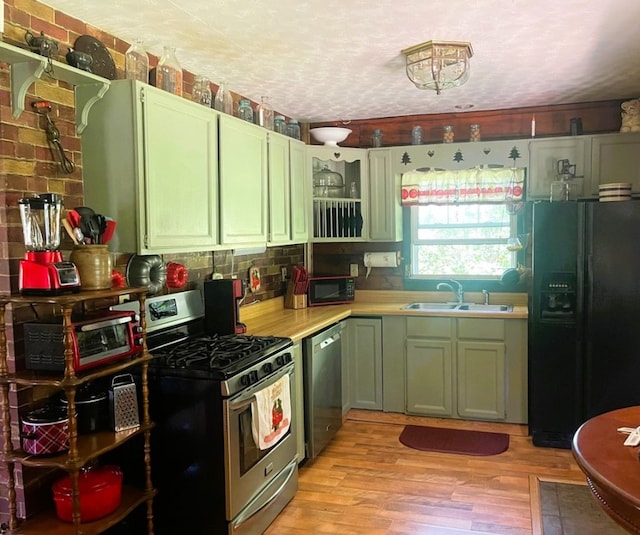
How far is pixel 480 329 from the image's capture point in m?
4.22

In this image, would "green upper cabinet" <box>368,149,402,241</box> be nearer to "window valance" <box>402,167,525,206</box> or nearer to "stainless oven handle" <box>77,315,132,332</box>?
"window valance" <box>402,167,525,206</box>

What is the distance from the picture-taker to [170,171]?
8.86 ft

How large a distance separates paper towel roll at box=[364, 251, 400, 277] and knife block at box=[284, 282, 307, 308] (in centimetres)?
68

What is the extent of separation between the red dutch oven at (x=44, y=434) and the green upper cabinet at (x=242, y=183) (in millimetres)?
1300

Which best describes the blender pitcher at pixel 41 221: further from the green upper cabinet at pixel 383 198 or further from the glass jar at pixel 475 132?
the glass jar at pixel 475 132

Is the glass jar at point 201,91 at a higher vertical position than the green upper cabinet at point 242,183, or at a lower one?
higher

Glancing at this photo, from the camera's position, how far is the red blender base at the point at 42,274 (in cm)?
206

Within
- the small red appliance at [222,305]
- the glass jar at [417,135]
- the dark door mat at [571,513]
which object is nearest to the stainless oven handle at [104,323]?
the small red appliance at [222,305]

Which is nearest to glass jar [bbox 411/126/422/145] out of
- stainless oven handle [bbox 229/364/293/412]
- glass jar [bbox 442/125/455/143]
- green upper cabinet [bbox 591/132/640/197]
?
glass jar [bbox 442/125/455/143]

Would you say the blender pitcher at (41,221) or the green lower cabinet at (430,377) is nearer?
the blender pitcher at (41,221)

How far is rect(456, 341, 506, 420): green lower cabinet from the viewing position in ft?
13.8

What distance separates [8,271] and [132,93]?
91 centimetres

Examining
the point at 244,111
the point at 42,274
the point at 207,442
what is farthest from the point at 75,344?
the point at 244,111

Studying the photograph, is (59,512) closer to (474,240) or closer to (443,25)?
(443,25)
